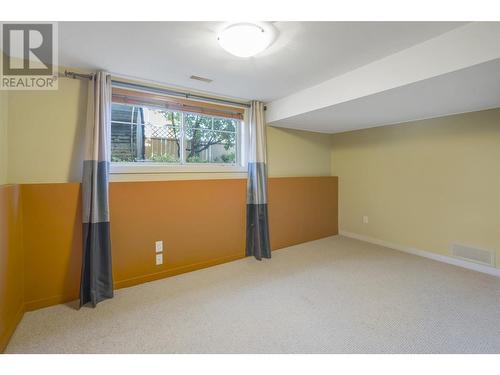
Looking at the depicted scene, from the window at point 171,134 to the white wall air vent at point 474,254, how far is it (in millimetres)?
2957

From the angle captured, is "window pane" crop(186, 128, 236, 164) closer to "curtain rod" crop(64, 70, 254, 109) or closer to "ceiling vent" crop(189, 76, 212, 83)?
"curtain rod" crop(64, 70, 254, 109)

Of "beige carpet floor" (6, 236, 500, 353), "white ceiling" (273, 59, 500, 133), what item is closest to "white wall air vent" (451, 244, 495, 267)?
"beige carpet floor" (6, 236, 500, 353)

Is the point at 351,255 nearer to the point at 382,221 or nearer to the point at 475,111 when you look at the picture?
the point at 382,221

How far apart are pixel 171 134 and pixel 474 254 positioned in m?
3.93

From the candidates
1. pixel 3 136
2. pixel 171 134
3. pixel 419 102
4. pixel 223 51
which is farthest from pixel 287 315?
pixel 3 136

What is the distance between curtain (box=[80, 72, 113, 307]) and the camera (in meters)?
2.16

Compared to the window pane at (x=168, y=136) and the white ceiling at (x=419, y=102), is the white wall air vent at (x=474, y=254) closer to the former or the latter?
the white ceiling at (x=419, y=102)

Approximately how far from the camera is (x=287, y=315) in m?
1.98

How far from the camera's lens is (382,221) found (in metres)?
3.84

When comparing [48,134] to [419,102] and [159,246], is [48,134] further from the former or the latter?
[419,102]

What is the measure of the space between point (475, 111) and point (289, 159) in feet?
7.61

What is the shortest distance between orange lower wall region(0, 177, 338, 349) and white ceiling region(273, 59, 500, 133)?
3.57 ft

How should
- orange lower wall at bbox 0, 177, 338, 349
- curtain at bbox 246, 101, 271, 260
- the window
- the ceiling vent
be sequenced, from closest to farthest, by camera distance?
orange lower wall at bbox 0, 177, 338, 349 → the ceiling vent → the window → curtain at bbox 246, 101, 271, 260
